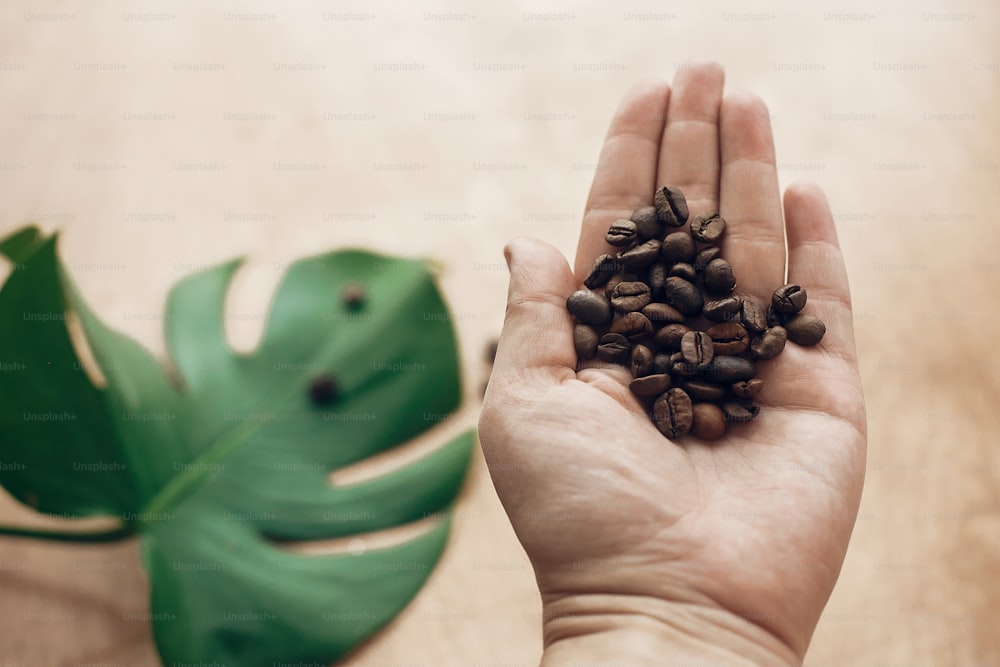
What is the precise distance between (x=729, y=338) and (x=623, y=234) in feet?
0.86

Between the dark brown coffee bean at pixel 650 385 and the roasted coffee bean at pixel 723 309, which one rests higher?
the roasted coffee bean at pixel 723 309

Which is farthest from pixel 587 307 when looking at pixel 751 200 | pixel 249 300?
pixel 249 300

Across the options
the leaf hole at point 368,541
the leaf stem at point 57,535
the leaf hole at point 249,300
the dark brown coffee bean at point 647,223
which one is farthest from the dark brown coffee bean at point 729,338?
the leaf stem at point 57,535

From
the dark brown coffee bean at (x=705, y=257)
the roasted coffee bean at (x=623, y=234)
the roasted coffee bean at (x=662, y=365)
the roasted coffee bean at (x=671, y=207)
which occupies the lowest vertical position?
the roasted coffee bean at (x=662, y=365)

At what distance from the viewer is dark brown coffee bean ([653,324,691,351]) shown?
137 cm

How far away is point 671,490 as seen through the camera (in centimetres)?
117

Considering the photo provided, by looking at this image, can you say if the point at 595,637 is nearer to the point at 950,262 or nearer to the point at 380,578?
the point at 380,578

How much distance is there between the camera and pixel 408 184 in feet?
6.93

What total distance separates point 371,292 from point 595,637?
3.13ft

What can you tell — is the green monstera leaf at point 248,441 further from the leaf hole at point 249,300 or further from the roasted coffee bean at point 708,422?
the roasted coffee bean at point 708,422

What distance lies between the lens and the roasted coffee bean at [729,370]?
1.31 meters

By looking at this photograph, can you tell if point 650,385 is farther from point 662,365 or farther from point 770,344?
point 770,344

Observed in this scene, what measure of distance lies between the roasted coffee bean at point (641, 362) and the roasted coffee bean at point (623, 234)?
21cm

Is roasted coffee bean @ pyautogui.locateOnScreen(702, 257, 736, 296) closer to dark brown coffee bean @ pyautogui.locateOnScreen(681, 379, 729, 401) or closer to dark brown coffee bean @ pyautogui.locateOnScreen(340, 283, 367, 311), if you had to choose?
dark brown coffee bean @ pyautogui.locateOnScreen(681, 379, 729, 401)
